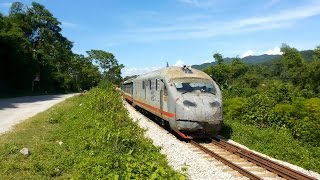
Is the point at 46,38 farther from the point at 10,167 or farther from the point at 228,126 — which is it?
the point at 10,167

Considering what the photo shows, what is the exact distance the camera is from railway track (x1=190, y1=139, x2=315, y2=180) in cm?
1077

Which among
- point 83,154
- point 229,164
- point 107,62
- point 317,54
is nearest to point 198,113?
point 229,164

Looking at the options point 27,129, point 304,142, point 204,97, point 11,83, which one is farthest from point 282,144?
point 11,83

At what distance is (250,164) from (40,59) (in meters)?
65.3

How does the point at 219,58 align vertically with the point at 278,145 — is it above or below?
above

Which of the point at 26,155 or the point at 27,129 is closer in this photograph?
the point at 26,155

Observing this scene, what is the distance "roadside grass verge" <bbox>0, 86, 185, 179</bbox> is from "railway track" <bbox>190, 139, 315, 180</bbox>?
224cm

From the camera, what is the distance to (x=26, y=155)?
11.8 metres

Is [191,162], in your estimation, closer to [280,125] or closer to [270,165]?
[270,165]

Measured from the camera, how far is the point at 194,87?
17125 millimetres

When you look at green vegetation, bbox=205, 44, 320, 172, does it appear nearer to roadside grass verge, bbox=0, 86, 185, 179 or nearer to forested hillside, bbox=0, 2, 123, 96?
roadside grass verge, bbox=0, 86, 185, 179

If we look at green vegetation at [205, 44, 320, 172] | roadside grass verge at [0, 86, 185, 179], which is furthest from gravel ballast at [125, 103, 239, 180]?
green vegetation at [205, 44, 320, 172]

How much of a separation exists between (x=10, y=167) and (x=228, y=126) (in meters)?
11.5

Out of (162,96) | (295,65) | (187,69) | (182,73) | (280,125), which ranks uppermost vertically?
(295,65)
